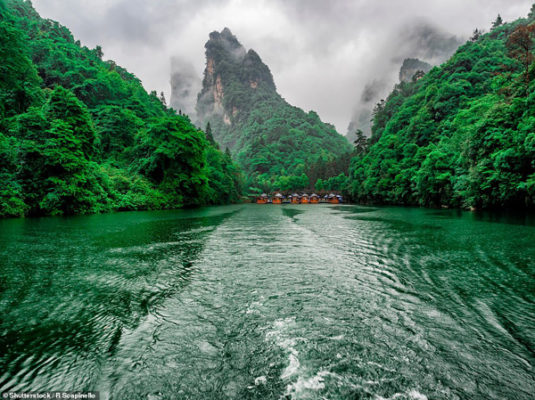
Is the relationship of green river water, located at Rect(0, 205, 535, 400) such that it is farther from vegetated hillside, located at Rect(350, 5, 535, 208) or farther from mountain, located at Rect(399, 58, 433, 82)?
mountain, located at Rect(399, 58, 433, 82)

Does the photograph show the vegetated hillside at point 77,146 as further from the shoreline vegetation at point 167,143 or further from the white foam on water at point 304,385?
the white foam on water at point 304,385

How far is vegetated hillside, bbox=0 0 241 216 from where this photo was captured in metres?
21.9

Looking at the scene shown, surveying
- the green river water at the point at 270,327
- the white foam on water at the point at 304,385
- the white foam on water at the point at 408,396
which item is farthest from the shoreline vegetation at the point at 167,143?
the white foam on water at the point at 304,385

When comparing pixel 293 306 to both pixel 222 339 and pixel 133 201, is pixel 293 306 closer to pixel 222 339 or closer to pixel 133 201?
pixel 222 339

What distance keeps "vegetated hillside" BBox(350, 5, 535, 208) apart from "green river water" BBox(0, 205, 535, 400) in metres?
19.0

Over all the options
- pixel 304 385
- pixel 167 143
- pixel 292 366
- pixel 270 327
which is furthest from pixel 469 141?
pixel 167 143

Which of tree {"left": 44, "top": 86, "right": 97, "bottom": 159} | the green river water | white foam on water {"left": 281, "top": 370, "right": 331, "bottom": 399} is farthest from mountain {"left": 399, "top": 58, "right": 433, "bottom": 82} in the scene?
white foam on water {"left": 281, "top": 370, "right": 331, "bottom": 399}

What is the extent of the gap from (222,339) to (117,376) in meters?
1.12

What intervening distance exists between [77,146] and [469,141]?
Answer: 35873mm

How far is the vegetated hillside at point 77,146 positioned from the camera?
71.8 ft

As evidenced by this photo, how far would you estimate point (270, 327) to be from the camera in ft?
11.8

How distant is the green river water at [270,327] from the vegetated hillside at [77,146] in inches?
749

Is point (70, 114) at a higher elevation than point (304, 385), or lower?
higher

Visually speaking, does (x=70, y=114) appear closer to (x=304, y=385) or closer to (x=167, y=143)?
(x=167, y=143)
